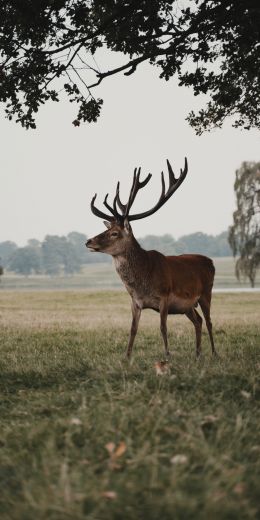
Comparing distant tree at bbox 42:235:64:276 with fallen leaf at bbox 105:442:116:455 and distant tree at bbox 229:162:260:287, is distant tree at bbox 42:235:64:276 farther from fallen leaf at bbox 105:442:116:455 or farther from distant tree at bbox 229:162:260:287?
fallen leaf at bbox 105:442:116:455

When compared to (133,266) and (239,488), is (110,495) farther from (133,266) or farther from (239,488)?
(133,266)

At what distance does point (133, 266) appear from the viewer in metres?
9.27

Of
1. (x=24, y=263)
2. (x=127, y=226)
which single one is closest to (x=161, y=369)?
(x=127, y=226)

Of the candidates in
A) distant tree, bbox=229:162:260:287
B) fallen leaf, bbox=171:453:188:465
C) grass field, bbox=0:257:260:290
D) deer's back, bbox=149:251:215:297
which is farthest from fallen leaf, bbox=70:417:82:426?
grass field, bbox=0:257:260:290

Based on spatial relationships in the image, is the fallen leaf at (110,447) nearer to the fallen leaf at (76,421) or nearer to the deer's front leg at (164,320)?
the fallen leaf at (76,421)

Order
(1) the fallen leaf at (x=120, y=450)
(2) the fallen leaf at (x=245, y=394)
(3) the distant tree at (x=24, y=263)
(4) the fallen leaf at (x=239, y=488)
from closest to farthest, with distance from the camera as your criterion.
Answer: (4) the fallen leaf at (x=239, y=488) → (1) the fallen leaf at (x=120, y=450) → (2) the fallen leaf at (x=245, y=394) → (3) the distant tree at (x=24, y=263)

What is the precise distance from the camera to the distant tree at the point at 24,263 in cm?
19125

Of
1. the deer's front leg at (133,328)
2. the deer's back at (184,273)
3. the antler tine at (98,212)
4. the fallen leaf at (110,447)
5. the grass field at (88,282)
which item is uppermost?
the antler tine at (98,212)

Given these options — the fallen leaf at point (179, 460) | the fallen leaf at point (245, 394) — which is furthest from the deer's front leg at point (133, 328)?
the fallen leaf at point (179, 460)

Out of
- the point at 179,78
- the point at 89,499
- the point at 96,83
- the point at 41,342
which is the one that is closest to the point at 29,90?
the point at 96,83

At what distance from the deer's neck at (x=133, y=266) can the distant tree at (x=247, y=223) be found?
25.7 metres

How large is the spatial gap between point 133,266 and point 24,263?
185454 mm

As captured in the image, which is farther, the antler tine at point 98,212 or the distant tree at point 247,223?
the distant tree at point 247,223

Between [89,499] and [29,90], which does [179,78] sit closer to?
[29,90]
